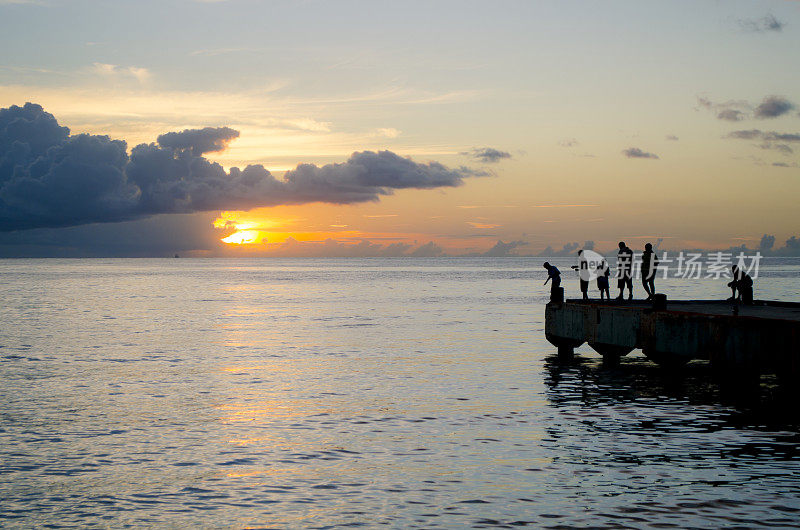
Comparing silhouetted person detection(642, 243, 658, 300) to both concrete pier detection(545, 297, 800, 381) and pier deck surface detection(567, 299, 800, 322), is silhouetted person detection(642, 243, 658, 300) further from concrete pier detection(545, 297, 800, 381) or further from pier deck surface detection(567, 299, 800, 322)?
concrete pier detection(545, 297, 800, 381)

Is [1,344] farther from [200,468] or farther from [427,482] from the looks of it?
[427,482]

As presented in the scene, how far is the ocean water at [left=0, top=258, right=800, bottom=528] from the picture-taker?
1401 centimetres

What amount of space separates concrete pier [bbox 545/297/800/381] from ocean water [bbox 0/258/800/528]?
4.47 feet

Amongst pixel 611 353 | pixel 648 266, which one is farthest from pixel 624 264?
pixel 611 353

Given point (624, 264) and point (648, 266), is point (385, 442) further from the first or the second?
point (624, 264)

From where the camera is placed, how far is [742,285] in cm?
3441

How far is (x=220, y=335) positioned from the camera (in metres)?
51.8

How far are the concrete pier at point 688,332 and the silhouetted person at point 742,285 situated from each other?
2.06 ft

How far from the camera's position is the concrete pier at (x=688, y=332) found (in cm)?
2327

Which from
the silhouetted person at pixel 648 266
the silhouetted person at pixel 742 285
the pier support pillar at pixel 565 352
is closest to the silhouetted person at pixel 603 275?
the silhouetted person at pixel 648 266

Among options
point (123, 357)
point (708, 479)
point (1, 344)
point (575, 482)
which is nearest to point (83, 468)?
point (575, 482)

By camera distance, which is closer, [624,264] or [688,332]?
[688,332]

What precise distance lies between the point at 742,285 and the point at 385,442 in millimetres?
21728

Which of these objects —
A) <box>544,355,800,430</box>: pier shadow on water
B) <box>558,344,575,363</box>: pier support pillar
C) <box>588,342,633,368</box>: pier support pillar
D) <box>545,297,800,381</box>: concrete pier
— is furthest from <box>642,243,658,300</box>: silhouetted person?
<box>558,344,575,363</box>: pier support pillar
